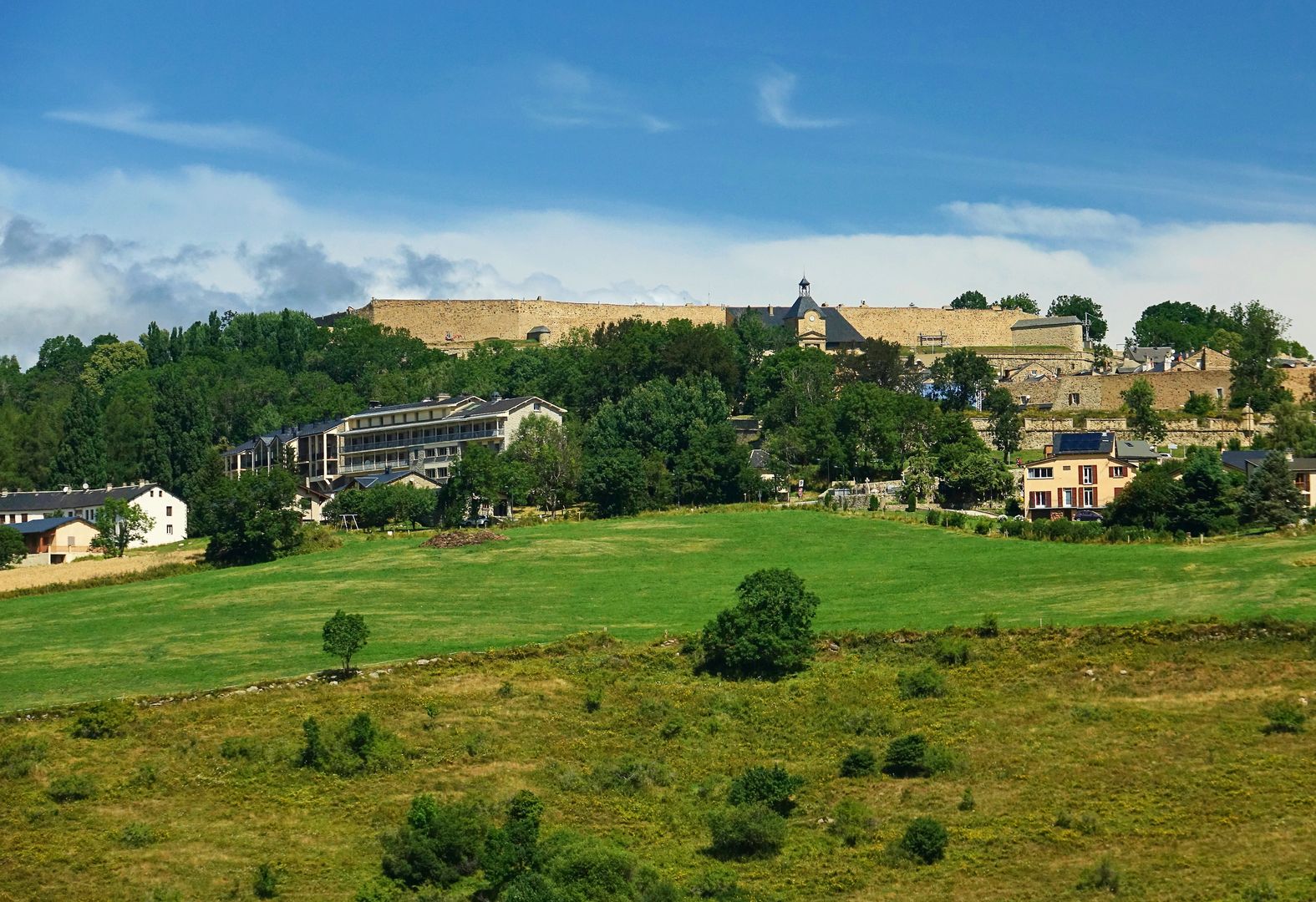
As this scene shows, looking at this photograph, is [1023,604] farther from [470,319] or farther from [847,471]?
Answer: [470,319]

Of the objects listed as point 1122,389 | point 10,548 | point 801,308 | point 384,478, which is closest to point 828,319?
point 801,308

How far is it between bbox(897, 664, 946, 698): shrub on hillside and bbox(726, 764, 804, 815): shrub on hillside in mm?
7213

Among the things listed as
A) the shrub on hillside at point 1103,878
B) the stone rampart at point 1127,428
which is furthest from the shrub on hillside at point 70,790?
the stone rampart at point 1127,428

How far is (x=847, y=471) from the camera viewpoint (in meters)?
89.3

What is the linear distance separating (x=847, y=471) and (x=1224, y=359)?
138 feet

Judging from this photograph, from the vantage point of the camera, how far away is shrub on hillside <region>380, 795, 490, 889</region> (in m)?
37.5

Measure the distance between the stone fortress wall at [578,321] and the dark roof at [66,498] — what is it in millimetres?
54200

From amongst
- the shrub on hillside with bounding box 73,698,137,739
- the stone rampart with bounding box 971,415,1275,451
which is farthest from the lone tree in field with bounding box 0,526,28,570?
the stone rampart with bounding box 971,415,1275,451

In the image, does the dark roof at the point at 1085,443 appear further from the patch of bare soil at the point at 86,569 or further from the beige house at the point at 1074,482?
the patch of bare soil at the point at 86,569

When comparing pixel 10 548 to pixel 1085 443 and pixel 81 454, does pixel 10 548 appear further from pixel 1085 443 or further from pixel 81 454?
pixel 1085 443

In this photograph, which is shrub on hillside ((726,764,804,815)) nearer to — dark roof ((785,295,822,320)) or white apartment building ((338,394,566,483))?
white apartment building ((338,394,566,483))

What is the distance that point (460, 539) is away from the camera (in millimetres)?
73875

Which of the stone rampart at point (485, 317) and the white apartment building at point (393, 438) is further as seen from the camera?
the stone rampart at point (485, 317)

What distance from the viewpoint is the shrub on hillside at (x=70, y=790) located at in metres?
41.7
